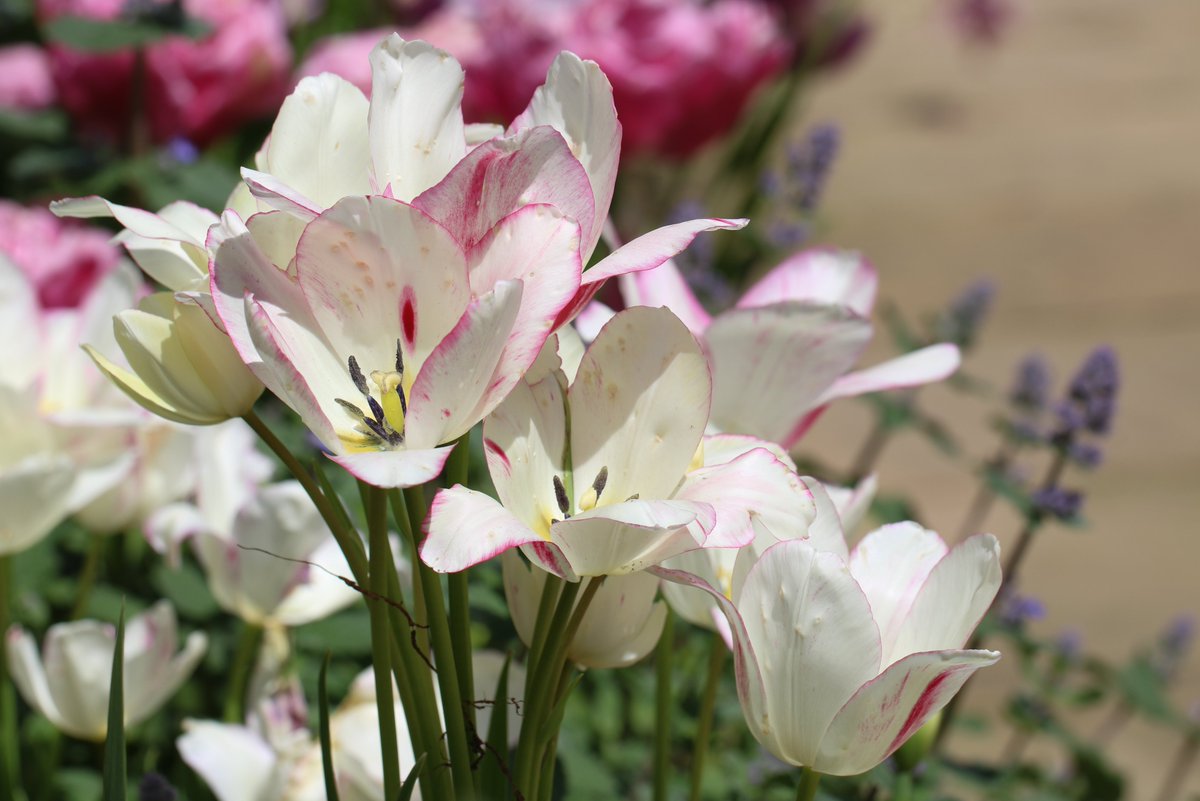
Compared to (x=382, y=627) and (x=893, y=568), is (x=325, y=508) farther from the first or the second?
(x=893, y=568)

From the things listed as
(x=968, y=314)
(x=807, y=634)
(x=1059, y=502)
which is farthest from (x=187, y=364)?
(x=968, y=314)

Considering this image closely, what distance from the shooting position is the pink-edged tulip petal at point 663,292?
0.45 m

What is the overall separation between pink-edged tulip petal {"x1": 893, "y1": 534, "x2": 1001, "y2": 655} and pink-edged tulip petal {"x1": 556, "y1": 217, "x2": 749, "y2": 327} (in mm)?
102

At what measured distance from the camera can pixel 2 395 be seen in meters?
0.50

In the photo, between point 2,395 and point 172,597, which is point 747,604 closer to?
point 2,395

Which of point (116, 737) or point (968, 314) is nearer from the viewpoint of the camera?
point (116, 737)

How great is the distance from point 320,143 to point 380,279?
6 cm

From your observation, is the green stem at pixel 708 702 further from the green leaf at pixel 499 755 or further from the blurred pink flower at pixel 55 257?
the blurred pink flower at pixel 55 257

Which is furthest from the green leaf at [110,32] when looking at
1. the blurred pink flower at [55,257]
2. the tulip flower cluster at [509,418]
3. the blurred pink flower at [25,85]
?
the tulip flower cluster at [509,418]

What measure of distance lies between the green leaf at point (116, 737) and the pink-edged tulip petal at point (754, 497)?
0.16 metres

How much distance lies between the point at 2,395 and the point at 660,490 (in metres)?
0.29

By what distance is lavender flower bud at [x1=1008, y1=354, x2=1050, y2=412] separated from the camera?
74cm

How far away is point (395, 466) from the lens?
275 millimetres

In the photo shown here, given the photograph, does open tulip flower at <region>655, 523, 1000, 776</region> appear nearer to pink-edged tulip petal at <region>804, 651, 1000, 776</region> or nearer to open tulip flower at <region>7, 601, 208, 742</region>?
pink-edged tulip petal at <region>804, 651, 1000, 776</region>
